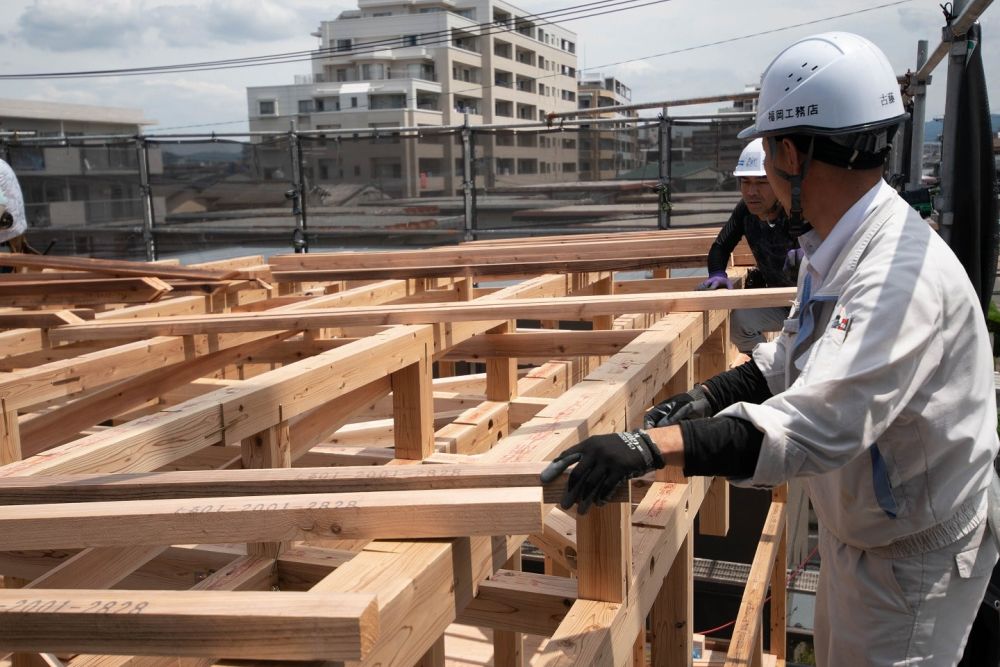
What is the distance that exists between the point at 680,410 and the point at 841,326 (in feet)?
2.40

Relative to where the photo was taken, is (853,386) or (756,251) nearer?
A: (853,386)

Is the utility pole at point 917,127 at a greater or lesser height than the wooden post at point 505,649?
greater

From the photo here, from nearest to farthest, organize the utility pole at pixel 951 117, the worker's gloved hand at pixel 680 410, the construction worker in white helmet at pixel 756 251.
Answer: the worker's gloved hand at pixel 680 410 < the utility pole at pixel 951 117 < the construction worker in white helmet at pixel 756 251

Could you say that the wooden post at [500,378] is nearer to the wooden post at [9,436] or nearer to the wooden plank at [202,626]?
the wooden post at [9,436]

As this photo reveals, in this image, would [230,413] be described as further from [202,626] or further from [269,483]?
[202,626]

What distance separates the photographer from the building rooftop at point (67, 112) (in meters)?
54.7

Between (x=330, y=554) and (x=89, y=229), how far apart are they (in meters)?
14.1

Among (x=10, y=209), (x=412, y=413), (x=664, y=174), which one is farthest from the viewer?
(x=664, y=174)

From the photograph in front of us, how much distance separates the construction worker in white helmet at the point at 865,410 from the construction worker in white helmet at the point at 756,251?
270 cm

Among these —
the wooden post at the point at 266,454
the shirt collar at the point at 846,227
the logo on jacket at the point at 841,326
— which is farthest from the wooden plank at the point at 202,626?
the shirt collar at the point at 846,227

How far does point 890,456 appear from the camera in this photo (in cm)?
238

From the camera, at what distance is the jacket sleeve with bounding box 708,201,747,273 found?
586 centimetres

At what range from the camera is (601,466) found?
2053 millimetres

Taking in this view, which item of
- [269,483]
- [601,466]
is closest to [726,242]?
[601,466]
